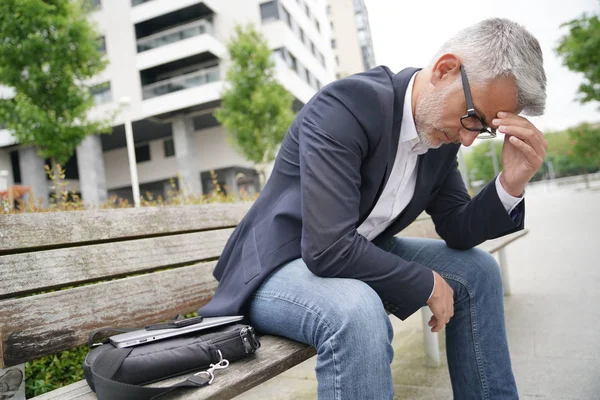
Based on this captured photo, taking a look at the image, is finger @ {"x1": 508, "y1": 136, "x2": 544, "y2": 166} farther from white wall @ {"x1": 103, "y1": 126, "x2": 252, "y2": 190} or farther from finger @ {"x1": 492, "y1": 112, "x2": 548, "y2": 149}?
white wall @ {"x1": 103, "y1": 126, "x2": 252, "y2": 190}

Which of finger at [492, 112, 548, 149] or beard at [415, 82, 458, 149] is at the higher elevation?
beard at [415, 82, 458, 149]

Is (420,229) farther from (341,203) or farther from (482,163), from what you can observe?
(482,163)

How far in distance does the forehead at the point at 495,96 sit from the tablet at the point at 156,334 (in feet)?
3.64

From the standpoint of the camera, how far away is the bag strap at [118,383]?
1149 mm

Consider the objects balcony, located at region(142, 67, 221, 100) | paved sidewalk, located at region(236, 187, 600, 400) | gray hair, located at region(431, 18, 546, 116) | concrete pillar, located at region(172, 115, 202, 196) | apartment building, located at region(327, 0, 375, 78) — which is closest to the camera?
gray hair, located at region(431, 18, 546, 116)

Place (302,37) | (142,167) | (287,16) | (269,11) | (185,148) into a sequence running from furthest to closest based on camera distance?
1. (142,167)
2. (302,37)
3. (287,16)
4. (269,11)
5. (185,148)

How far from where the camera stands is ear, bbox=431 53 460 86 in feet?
5.28

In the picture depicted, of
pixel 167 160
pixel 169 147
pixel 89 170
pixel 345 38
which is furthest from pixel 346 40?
pixel 89 170

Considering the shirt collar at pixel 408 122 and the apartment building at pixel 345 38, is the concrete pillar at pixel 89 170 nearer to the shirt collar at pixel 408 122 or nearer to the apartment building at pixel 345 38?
the shirt collar at pixel 408 122

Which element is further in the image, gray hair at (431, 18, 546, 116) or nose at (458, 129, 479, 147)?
nose at (458, 129, 479, 147)

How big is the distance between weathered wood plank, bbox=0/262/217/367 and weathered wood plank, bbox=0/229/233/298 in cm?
6

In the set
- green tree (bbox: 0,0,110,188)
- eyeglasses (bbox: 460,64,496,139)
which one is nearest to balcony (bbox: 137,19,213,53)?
green tree (bbox: 0,0,110,188)

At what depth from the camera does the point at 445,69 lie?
164 centimetres

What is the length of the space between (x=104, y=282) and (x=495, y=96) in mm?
1619
